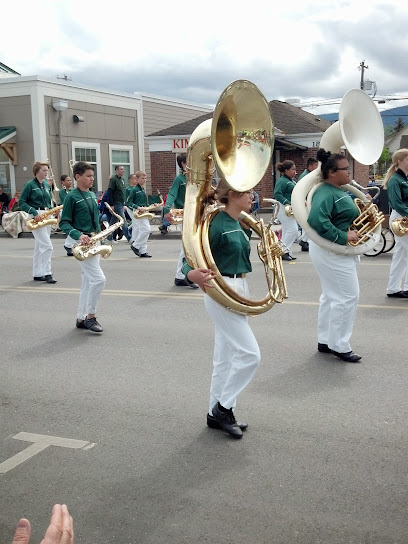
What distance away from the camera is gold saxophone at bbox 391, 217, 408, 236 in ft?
29.1

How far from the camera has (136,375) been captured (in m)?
6.11

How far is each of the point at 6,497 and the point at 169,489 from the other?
95 centimetres

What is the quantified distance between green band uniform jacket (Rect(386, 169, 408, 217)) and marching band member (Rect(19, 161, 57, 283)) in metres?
5.75

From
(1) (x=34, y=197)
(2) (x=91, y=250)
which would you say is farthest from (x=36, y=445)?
(1) (x=34, y=197)

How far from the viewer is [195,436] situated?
15.6 ft

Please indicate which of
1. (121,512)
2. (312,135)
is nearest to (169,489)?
(121,512)

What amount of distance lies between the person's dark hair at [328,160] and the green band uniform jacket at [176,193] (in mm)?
4563

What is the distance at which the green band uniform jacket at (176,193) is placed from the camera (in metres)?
10.8

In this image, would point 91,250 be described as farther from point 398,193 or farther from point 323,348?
point 398,193

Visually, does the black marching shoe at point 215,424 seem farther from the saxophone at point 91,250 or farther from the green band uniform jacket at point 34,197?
the green band uniform jacket at point 34,197

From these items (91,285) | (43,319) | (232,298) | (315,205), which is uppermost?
(315,205)

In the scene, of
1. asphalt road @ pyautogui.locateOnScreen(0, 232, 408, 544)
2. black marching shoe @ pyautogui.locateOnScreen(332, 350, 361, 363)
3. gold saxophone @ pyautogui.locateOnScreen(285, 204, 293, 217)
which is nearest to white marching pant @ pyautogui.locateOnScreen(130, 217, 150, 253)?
gold saxophone @ pyautogui.locateOnScreen(285, 204, 293, 217)

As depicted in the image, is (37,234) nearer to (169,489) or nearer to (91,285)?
(91,285)

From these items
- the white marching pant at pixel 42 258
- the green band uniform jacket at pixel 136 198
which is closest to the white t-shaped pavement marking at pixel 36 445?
the white marching pant at pixel 42 258
